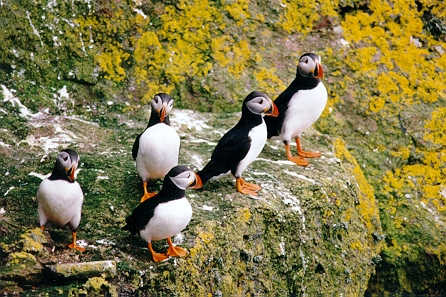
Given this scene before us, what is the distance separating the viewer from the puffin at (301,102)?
259 inches

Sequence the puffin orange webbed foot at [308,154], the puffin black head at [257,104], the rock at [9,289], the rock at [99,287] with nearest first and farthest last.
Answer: the rock at [9,289] → the rock at [99,287] → the puffin black head at [257,104] → the puffin orange webbed foot at [308,154]

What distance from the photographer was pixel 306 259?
604 centimetres

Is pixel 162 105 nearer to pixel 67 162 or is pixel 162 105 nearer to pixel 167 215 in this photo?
pixel 67 162

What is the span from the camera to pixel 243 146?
5.81m

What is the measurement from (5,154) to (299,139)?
2.94 m

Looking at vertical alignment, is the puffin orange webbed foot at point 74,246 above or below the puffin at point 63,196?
below

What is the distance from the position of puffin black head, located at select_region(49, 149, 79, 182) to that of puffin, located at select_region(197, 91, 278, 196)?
1.24 m

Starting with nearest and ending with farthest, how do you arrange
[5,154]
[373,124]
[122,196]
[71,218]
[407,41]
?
[71,218], [122,196], [5,154], [373,124], [407,41]

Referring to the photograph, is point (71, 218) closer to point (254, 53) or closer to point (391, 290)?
point (391, 290)

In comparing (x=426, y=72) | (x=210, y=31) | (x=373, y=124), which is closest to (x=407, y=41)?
(x=426, y=72)

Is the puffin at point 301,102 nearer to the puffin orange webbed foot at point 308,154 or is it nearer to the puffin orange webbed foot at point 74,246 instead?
the puffin orange webbed foot at point 308,154

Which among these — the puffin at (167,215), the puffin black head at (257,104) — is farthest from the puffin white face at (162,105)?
the puffin at (167,215)

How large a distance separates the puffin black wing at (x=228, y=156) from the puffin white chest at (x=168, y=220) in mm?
975

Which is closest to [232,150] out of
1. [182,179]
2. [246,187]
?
[246,187]
